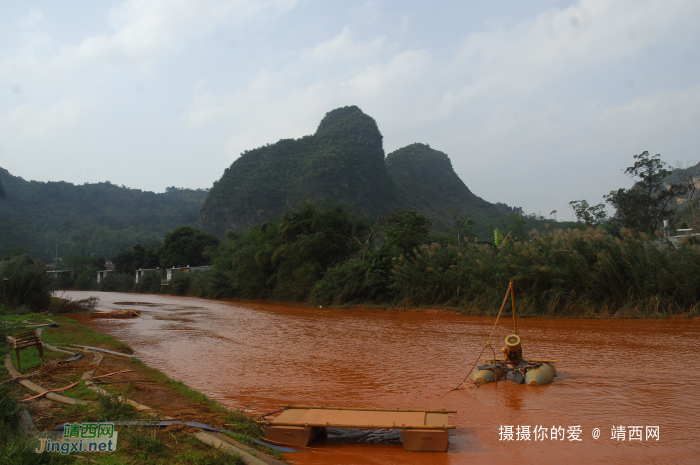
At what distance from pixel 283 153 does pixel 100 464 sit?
79755 millimetres

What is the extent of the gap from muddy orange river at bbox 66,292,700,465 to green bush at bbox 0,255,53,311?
15.0ft

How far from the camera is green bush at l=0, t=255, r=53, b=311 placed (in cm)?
1672

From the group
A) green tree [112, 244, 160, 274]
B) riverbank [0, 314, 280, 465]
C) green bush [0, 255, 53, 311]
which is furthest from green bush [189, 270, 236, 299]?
riverbank [0, 314, 280, 465]

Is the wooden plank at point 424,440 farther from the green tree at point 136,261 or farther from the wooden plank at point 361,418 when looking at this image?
the green tree at point 136,261

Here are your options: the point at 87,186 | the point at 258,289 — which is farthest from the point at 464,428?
the point at 87,186

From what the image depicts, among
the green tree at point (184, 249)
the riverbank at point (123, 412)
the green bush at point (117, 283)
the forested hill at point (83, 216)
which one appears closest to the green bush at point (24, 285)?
the riverbank at point (123, 412)

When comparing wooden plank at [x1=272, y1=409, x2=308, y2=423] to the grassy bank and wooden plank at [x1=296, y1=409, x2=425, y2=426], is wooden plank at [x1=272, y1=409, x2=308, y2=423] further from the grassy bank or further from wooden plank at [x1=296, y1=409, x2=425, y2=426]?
the grassy bank

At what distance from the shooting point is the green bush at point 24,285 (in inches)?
658

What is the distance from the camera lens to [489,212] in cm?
7988

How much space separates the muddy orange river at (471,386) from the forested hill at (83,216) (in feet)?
178

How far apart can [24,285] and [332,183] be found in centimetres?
5462

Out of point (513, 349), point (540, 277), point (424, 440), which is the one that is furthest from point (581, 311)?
point (424, 440)

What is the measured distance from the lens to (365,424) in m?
4.62

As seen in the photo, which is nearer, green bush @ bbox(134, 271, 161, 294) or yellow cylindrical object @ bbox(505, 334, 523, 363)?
yellow cylindrical object @ bbox(505, 334, 523, 363)
